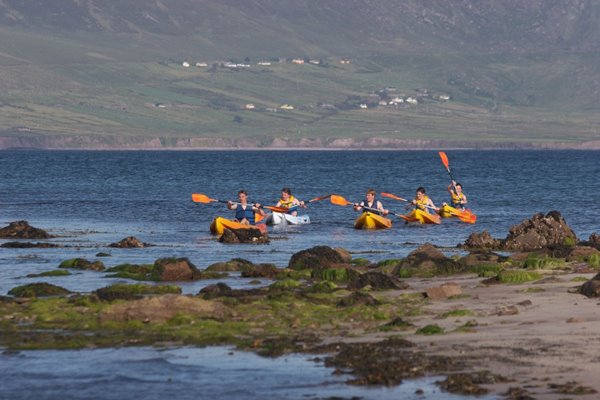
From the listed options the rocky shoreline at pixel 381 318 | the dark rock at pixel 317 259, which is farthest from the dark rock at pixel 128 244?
the dark rock at pixel 317 259

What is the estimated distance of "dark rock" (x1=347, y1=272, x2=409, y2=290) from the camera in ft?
111

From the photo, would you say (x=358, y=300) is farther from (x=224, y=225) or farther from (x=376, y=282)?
(x=224, y=225)

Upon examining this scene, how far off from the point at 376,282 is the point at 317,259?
6.40 metres

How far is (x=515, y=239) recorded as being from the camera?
4791 cm

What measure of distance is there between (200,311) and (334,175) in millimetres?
132136

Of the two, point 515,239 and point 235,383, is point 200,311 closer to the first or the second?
point 235,383

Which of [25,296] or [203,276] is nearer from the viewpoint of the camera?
[25,296]

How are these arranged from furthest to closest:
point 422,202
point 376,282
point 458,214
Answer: point 458,214, point 422,202, point 376,282

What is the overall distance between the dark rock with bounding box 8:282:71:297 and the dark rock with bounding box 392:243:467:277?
30.6ft

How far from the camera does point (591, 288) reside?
29953mm

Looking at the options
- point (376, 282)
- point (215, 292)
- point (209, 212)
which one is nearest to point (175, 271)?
point (215, 292)

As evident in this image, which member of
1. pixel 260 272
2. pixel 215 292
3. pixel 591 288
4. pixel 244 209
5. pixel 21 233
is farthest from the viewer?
pixel 244 209

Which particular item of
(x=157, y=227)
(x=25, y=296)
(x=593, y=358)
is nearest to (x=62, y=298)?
(x=25, y=296)

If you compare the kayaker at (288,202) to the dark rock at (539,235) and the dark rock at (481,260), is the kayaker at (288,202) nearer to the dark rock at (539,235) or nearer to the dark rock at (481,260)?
the dark rock at (539,235)
